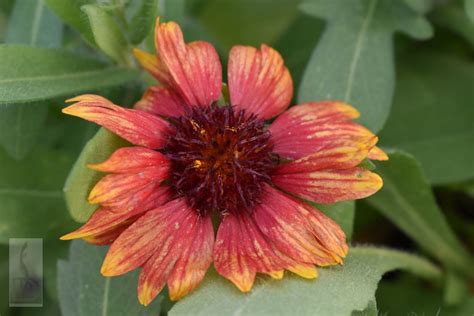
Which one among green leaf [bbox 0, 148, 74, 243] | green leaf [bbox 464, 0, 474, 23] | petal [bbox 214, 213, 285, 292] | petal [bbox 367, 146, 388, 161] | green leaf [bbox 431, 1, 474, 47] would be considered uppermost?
green leaf [bbox 464, 0, 474, 23]

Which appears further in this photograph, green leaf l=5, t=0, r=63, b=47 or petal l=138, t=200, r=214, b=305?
green leaf l=5, t=0, r=63, b=47

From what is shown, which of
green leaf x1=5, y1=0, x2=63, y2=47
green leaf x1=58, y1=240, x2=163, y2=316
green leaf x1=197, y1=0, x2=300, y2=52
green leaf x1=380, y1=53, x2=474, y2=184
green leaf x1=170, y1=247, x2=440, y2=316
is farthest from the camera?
green leaf x1=197, y1=0, x2=300, y2=52

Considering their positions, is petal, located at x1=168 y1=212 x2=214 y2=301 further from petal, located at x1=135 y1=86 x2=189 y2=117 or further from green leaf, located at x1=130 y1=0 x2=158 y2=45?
green leaf, located at x1=130 y1=0 x2=158 y2=45

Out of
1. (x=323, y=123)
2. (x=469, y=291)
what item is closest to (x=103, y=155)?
(x=323, y=123)

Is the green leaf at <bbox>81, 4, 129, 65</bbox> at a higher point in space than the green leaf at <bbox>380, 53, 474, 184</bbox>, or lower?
higher

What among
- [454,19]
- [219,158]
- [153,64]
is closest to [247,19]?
[454,19]

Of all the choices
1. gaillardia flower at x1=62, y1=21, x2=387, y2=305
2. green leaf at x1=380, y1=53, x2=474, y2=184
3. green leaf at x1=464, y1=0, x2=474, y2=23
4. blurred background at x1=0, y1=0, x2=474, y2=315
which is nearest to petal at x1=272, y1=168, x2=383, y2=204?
gaillardia flower at x1=62, y1=21, x2=387, y2=305

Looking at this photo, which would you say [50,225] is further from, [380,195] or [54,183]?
[380,195]

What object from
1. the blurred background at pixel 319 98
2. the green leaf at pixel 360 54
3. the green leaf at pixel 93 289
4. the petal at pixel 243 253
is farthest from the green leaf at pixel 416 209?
the green leaf at pixel 93 289

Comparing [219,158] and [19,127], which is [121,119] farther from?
[19,127]
